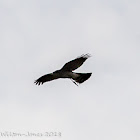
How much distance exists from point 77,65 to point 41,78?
7.05 feet

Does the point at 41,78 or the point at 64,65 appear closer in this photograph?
the point at 64,65

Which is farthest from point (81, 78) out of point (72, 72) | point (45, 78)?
point (45, 78)

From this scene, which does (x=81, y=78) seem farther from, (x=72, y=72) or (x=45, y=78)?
(x=45, y=78)

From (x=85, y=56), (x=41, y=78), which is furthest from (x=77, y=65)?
(x=41, y=78)

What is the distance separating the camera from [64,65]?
18047mm

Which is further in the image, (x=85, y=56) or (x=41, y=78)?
(x=41, y=78)

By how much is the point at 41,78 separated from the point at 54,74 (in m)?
1.04

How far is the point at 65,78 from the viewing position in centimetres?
1853

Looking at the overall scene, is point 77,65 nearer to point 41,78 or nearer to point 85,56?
point 85,56

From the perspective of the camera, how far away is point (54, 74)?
18.5 m

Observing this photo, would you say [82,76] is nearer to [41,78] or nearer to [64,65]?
[64,65]

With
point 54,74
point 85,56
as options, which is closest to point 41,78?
point 54,74

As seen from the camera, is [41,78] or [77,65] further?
[41,78]

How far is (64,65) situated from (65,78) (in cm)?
74
